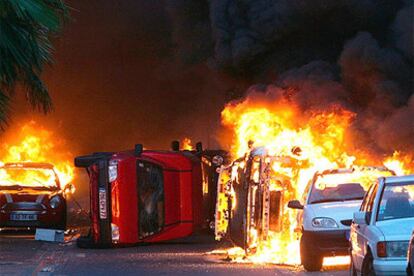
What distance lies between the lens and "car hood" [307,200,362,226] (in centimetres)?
1639

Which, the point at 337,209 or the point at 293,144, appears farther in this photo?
the point at 293,144

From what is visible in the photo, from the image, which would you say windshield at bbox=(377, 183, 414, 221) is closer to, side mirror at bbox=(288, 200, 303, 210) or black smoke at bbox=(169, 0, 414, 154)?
side mirror at bbox=(288, 200, 303, 210)

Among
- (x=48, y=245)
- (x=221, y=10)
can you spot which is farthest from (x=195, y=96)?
(x=48, y=245)

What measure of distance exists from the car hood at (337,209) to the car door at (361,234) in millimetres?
2235

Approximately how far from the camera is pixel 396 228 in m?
12.4

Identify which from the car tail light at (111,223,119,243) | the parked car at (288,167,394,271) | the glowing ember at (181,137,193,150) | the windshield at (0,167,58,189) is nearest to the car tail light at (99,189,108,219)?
the car tail light at (111,223,119,243)

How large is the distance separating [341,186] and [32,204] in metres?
8.00

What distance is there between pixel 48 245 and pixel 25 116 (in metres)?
15.9

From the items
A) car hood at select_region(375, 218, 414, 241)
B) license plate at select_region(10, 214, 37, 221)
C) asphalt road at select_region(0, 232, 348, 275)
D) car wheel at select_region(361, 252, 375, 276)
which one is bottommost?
asphalt road at select_region(0, 232, 348, 275)

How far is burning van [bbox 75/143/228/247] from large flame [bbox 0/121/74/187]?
14.0 metres

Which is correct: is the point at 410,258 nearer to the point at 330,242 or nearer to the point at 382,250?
the point at 382,250

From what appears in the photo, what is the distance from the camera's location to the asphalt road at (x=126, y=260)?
16.7 meters

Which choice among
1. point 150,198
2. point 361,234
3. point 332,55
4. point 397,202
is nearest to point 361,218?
point 361,234

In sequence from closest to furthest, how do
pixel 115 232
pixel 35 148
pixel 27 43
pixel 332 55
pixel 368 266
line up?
pixel 368 266
pixel 27 43
pixel 115 232
pixel 332 55
pixel 35 148
